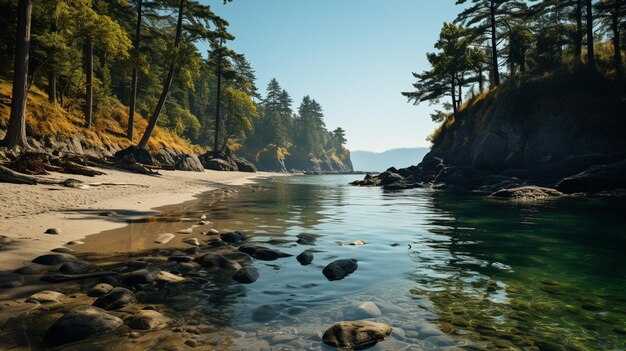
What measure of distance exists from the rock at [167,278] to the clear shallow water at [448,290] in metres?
0.53

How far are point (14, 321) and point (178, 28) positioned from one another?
2902cm

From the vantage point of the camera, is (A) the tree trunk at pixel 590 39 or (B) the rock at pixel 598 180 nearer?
(B) the rock at pixel 598 180

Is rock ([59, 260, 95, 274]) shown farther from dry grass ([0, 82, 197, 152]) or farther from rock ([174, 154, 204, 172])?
rock ([174, 154, 204, 172])

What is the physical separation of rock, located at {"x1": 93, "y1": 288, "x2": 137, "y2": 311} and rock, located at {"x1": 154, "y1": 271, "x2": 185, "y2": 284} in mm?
645

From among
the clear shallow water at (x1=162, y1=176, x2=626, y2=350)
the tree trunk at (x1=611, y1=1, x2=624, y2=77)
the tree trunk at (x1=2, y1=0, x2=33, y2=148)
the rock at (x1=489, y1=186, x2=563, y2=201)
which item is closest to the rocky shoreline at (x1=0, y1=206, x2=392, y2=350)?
the clear shallow water at (x1=162, y1=176, x2=626, y2=350)

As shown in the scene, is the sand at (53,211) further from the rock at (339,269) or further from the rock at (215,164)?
the rock at (215,164)

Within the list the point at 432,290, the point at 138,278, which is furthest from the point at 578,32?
the point at 138,278

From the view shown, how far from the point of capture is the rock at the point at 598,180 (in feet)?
63.4

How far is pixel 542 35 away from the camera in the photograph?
3122 cm

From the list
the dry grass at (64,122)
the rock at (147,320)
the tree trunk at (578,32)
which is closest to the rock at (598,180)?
the tree trunk at (578,32)

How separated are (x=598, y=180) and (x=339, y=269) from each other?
828 inches

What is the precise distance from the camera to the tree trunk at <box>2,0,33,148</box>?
592 inches

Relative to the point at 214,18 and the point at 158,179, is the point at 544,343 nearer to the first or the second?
the point at 158,179

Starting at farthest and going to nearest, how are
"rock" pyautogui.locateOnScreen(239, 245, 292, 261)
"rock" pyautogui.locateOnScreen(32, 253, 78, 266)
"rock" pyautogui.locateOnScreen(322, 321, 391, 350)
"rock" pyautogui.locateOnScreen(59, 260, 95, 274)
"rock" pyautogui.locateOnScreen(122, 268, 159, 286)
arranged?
"rock" pyautogui.locateOnScreen(239, 245, 292, 261), "rock" pyautogui.locateOnScreen(32, 253, 78, 266), "rock" pyautogui.locateOnScreen(59, 260, 95, 274), "rock" pyautogui.locateOnScreen(122, 268, 159, 286), "rock" pyautogui.locateOnScreen(322, 321, 391, 350)
